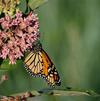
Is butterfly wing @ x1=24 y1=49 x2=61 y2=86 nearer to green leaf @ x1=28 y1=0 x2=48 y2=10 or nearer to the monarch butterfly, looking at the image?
the monarch butterfly

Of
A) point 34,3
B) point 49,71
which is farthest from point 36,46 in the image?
point 49,71

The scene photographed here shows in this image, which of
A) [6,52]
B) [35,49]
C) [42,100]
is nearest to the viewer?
[6,52]

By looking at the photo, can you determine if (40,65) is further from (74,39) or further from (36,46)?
(74,39)

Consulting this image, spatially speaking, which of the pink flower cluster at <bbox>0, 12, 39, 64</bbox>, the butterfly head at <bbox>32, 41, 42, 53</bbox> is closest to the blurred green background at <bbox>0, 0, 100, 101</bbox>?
the butterfly head at <bbox>32, 41, 42, 53</bbox>

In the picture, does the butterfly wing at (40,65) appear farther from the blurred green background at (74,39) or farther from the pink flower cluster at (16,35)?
the blurred green background at (74,39)

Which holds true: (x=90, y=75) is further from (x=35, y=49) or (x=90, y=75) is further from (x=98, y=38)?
(x=35, y=49)

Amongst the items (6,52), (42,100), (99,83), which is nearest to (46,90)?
(6,52)

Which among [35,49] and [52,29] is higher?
[52,29]
